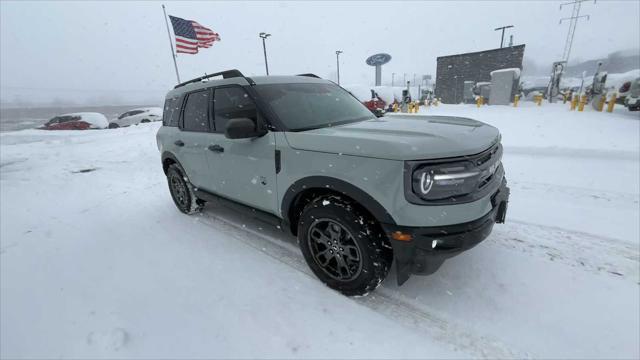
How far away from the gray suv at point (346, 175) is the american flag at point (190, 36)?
13.0 meters

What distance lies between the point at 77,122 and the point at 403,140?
2251 cm

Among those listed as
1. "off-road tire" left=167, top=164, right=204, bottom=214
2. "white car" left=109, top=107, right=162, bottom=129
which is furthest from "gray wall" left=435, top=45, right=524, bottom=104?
"off-road tire" left=167, top=164, right=204, bottom=214

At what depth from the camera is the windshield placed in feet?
9.13

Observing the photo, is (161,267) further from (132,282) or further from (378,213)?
(378,213)

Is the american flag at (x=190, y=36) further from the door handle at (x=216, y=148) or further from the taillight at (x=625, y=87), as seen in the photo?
the taillight at (x=625, y=87)

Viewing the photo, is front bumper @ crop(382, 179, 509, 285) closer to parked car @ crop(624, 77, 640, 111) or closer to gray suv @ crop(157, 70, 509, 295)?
gray suv @ crop(157, 70, 509, 295)

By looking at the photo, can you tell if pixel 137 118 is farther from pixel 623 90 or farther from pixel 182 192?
pixel 623 90

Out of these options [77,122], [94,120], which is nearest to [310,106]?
[77,122]

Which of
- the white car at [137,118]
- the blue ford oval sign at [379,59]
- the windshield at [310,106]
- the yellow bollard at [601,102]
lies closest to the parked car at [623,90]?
the yellow bollard at [601,102]

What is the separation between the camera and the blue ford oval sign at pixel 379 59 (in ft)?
137

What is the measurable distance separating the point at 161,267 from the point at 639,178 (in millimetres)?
6987

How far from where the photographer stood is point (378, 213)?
2.10m

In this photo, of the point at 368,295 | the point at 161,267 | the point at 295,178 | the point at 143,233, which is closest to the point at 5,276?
the point at 143,233

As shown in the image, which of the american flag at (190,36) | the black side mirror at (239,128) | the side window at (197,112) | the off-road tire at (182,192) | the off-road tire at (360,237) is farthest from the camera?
the american flag at (190,36)
